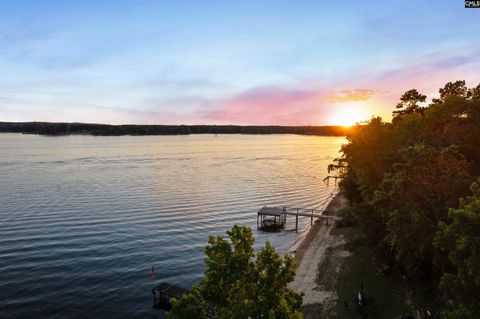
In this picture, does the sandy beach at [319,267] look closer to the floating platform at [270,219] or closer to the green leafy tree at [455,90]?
the floating platform at [270,219]

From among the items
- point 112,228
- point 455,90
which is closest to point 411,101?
point 455,90

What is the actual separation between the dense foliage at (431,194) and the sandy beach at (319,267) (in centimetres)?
598

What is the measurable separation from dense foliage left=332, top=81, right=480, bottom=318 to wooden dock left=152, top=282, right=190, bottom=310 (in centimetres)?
1917

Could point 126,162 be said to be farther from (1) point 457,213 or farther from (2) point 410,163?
(1) point 457,213

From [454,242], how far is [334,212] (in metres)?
53.4

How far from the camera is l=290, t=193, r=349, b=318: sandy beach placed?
35.6 meters

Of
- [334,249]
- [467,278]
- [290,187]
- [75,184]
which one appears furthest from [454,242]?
[75,184]

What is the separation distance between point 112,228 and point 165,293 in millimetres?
25189

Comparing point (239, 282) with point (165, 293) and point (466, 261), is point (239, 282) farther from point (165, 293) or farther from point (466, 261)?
point (165, 293)

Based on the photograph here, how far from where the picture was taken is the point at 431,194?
29.7 m

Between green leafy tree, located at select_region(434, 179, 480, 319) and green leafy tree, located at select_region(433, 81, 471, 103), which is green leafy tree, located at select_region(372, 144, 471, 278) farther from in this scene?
green leafy tree, located at select_region(433, 81, 471, 103)

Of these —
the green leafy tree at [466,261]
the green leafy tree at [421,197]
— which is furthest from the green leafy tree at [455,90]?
the green leafy tree at [466,261]

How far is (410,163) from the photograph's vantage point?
31.2 meters

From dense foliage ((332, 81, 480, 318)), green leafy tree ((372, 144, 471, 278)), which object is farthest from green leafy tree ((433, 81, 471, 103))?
green leafy tree ((372, 144, 471, 278))
